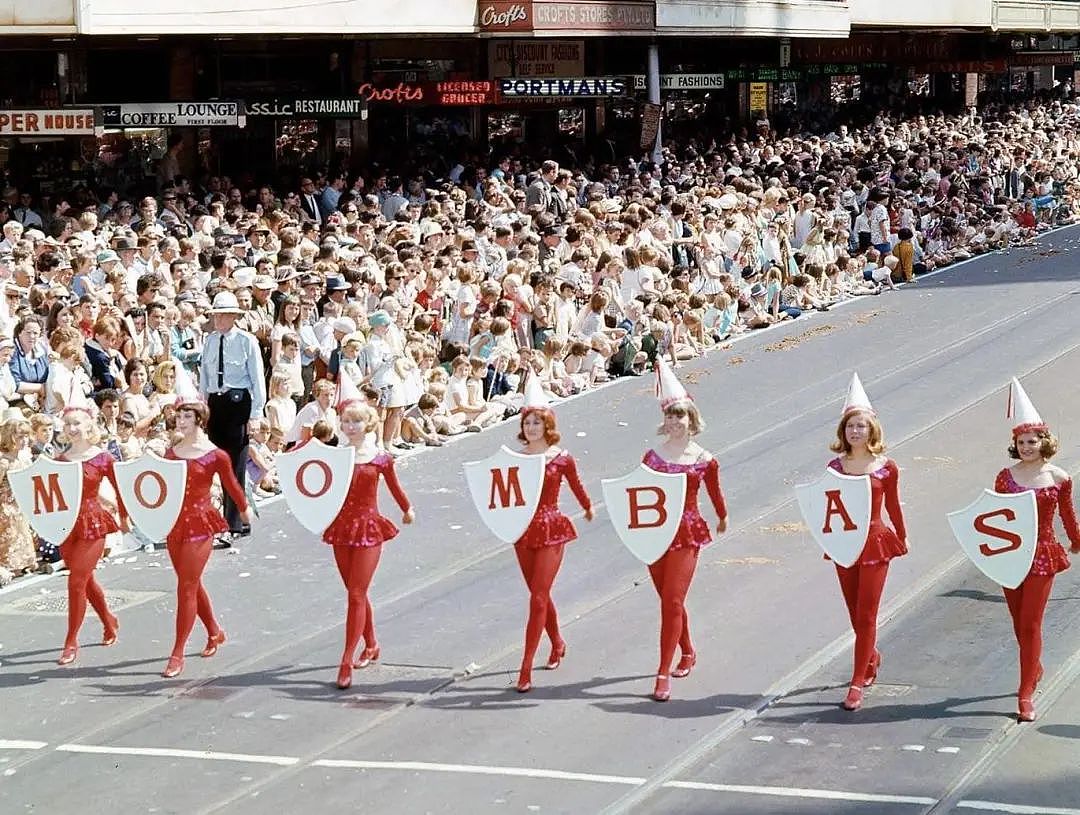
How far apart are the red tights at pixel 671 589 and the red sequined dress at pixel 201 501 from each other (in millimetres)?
2756

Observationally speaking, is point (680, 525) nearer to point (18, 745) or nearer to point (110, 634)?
point (18, 745)

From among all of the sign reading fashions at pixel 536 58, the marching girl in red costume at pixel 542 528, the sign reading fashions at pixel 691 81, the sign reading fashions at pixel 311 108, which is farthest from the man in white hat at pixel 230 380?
the sign reading fashions at pixel 691 81

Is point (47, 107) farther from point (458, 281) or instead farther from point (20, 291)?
point (20, 291)

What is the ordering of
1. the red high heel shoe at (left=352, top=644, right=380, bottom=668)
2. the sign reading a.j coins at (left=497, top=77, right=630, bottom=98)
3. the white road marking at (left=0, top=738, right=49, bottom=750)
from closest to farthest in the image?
the white road marking at (left=0, top=738, right=49, bottom=750) → the red high heel shoe at (left=352, top=644, right=380, bottom=668) → the sign reading a.j coins at (left=497, top=77, right=630, bottom=98)

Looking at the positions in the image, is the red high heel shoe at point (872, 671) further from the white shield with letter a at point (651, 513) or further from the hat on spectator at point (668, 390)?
the hat on spectator at point (668, 390)

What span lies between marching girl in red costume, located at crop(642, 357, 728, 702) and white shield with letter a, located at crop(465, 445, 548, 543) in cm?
66

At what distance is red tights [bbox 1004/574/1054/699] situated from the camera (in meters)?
11.9

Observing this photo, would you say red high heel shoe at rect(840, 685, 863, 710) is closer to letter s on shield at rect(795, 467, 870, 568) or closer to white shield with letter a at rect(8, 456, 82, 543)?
letter s on shield at rect(795, 467, 870, 568)

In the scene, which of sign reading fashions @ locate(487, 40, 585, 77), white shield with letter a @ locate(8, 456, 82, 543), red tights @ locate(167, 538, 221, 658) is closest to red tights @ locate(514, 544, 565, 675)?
red tights @ locate(167, 538, 221, 658)

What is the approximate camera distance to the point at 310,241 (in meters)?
23.8

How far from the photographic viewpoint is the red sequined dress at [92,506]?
13.5m

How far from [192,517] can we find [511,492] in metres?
2.04

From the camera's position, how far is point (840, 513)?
12188mm

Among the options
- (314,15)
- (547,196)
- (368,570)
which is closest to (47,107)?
(314,15)
